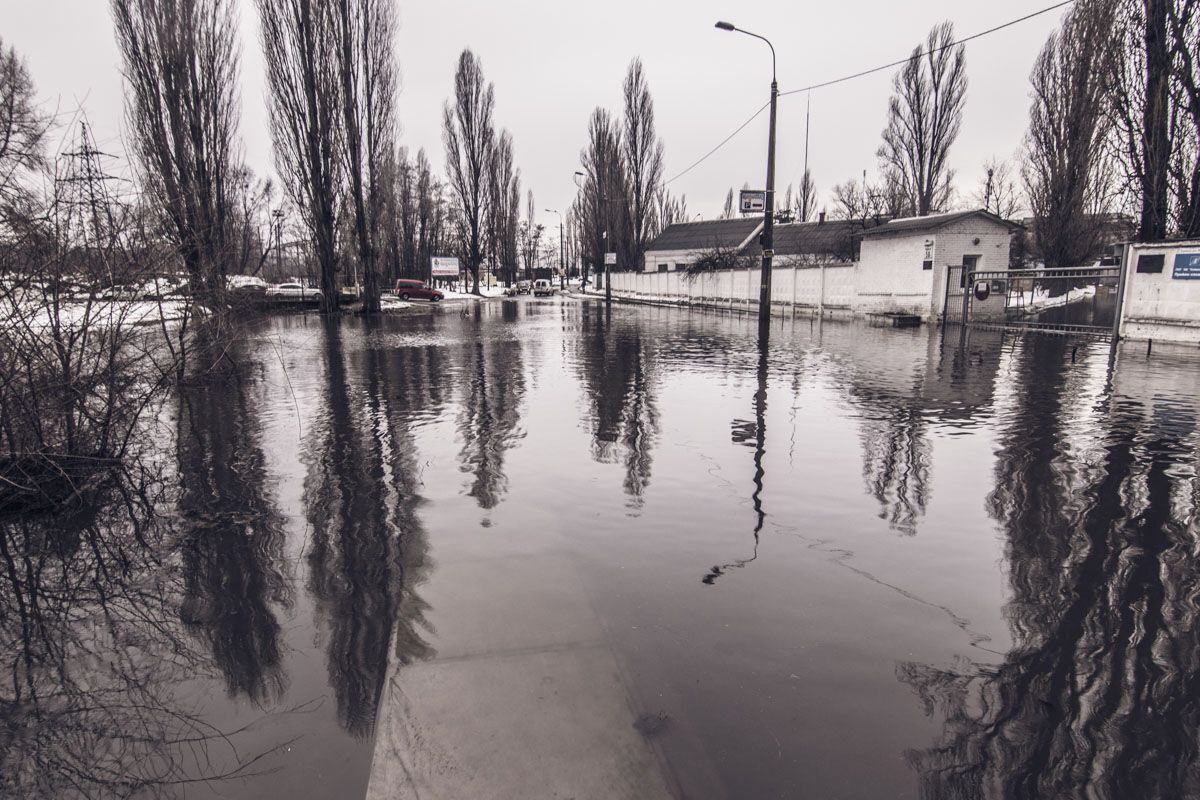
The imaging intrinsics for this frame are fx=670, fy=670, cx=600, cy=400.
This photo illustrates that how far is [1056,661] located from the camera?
9.52ft

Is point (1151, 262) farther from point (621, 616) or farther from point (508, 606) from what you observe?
point (508, 606)

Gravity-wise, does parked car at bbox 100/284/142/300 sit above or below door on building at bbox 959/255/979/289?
below

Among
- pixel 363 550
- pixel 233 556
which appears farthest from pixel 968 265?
pixel 233 556

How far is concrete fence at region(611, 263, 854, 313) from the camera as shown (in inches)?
1026

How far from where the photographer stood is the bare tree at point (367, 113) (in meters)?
27.8

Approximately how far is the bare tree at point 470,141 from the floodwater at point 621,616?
40013 mm

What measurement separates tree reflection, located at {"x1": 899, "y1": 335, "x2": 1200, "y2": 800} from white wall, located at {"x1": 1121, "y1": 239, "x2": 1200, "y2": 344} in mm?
11852

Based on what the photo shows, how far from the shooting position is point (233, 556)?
416 centimetres

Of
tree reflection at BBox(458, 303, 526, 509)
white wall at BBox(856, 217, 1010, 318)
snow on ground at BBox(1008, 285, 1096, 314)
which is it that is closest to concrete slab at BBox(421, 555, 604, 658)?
tree reflection at BBox(458, 303, 526, 509)

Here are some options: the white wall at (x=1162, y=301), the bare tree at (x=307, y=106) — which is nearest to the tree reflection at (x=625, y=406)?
the white wall at (x=1162, y=301)

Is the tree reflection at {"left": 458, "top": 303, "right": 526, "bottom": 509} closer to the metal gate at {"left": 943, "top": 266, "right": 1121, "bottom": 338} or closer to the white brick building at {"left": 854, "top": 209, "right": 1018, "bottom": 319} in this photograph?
the metal gate at {"left": 943, "top": 266, "right": 1121, "bottom": 338}

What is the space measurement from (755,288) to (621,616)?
29744 mm

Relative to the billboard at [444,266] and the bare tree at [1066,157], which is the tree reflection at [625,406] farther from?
the billboard at [444,266]

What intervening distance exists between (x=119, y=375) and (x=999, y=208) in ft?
169
